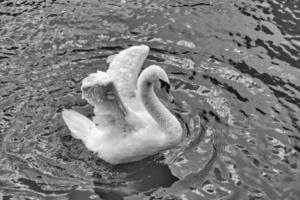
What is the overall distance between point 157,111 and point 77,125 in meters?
1.77

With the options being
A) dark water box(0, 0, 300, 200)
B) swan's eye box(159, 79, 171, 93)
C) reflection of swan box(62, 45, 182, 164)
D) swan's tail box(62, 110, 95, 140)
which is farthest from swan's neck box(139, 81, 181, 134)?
swan's tail box(62, 110, 95, 140)

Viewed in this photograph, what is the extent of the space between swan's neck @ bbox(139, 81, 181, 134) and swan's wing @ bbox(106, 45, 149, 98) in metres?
0.80

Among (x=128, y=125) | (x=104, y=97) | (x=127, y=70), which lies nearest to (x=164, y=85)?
(x=128, y=125)

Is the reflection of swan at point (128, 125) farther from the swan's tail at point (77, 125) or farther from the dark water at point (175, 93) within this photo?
the dark water at point (175, 93)

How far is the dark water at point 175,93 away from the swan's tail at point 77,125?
0.75ft

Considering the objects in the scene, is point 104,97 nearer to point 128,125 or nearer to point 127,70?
point 128,125

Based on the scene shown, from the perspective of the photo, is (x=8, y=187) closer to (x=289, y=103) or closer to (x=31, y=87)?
(x=31, y=87)

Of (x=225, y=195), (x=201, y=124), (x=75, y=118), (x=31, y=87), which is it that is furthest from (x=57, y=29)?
(x=225, y=195)

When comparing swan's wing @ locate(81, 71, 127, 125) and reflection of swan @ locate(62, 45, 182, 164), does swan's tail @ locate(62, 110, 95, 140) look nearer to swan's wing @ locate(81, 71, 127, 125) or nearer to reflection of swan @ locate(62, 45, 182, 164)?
reflection of swan @ locate(62, 45, 182, 164)

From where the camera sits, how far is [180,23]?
717 inches

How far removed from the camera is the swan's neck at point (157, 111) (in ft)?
43.6

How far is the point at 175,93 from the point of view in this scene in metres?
15.1

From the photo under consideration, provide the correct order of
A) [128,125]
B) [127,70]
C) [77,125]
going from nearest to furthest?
[128,125], [77,125], [127,70]

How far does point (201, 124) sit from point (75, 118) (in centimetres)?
272
